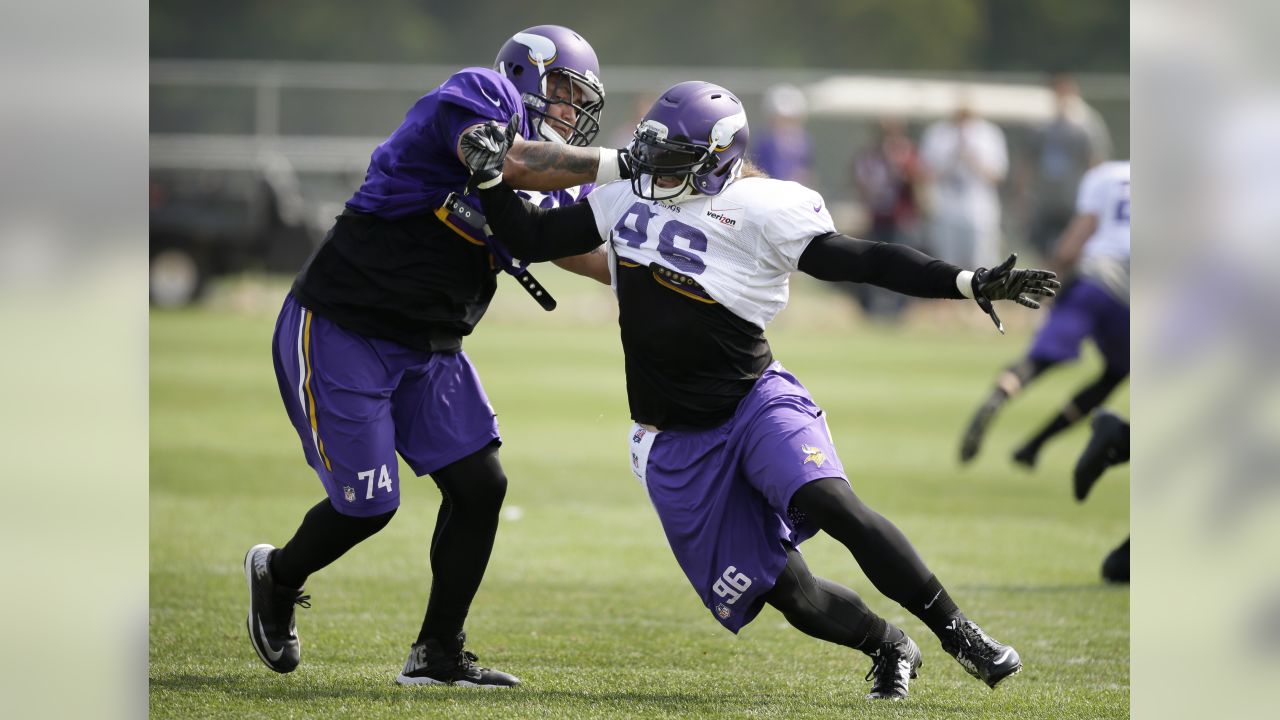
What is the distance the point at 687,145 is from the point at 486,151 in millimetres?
557

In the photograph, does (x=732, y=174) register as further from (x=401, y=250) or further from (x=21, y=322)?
(x=21, y=322)

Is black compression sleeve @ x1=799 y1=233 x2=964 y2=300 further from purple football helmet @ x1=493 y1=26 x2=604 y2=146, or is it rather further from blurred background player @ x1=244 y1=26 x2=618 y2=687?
purple football helmet @ x1=493 y1=26 x2=604 y2=146

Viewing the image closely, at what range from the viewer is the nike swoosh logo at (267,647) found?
14.4 feet

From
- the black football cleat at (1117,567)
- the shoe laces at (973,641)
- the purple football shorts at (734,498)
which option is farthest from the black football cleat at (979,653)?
the black football cleat at (1117,567)

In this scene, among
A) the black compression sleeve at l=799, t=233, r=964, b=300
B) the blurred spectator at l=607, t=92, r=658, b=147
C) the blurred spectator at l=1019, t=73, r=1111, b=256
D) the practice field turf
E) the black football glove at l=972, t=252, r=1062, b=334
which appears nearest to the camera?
the black football glove at l=972, t=252, r=1062, b=334

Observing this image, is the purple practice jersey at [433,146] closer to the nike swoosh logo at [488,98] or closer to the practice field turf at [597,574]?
the nike swoosh logo at [488,98]

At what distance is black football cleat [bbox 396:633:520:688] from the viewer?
4.39m

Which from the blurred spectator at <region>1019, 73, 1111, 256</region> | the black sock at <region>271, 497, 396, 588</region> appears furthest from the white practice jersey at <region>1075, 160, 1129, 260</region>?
the blurred spectator at <region>1019, 73, 1111, 256</region>

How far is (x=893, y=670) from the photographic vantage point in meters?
4.25

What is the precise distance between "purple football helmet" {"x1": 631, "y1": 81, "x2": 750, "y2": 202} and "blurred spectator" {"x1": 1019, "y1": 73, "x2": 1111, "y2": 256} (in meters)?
13.2

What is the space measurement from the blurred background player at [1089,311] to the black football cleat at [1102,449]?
5.03ft

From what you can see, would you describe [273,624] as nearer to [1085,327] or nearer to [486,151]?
[486,151]

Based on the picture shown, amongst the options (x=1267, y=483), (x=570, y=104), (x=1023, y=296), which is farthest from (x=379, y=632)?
(x=1267, y=483)

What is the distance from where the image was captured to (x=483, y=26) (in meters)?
32.3
